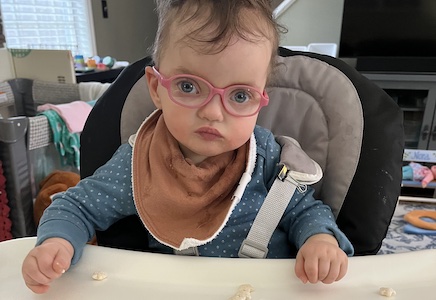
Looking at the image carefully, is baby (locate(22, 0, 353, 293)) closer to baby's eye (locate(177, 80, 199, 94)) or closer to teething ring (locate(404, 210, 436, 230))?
baby's eye (locate(177, 80, 199, 94))

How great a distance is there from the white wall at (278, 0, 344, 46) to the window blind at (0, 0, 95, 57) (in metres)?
1.56

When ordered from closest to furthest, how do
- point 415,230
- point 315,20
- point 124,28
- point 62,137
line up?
point 62,137
point 415,230
point 315,20
point 124,28

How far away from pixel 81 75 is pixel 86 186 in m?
1.68

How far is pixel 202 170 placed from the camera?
754mm

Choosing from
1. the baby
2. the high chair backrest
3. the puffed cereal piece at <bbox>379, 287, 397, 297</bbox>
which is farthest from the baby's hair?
the puffed cereal piece at <bbox>379, 287, 397, 297</bbox>

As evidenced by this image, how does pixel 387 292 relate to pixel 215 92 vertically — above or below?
below

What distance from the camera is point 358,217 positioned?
0.74 meters

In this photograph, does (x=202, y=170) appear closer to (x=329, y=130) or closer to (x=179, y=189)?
(x=179, y=189)

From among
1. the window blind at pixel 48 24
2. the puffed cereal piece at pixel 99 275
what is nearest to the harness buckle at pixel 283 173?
the puffed cereal piece at pixel 99 275

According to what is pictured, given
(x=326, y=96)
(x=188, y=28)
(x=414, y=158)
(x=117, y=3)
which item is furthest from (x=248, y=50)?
(x=117, y=3)

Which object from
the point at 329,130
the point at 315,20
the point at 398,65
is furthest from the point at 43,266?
the point at 315,20

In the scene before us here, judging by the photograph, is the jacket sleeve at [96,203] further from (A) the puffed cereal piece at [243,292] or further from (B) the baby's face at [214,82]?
(A) the puffed cereal piece at [243,292]

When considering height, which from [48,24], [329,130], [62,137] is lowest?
[62,137]

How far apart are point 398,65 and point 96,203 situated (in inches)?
91.7
